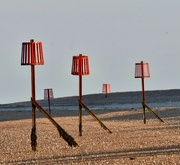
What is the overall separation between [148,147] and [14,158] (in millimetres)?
3507

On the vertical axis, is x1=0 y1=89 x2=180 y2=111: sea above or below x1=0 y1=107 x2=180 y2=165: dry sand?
below

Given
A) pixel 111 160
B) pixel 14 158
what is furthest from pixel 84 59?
pixel 111 160

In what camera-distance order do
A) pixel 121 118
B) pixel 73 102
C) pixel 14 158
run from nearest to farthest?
pixel 14 158
pixel 121 118
pixel 73 102

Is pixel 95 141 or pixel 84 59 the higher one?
pixel 84 59

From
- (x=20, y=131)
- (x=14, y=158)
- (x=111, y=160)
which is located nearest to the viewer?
(x=111, y=160)

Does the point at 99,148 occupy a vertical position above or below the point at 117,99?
above

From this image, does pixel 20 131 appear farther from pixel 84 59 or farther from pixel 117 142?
pixel 117 142

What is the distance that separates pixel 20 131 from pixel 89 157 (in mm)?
11513

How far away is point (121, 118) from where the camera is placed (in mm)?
38750

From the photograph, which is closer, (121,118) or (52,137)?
A: (52,137)

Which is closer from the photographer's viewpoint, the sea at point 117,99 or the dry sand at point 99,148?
the dry sand at point 99,148

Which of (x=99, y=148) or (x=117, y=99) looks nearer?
(x=99, y=148)

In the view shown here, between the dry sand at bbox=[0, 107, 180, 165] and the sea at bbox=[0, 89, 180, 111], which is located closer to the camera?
the dry sand at bbox=[0, 107, 180, 165]

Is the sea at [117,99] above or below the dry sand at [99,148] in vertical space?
below
